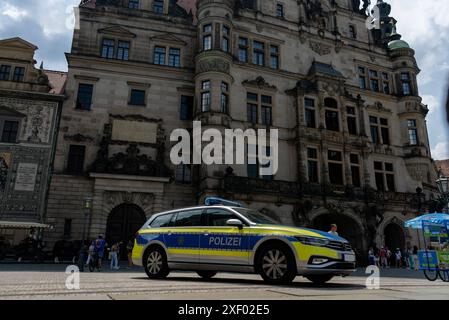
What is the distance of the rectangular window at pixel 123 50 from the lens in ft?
87.0

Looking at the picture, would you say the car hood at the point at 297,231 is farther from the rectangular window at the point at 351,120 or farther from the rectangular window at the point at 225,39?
the rectangular window at the point at 351,120

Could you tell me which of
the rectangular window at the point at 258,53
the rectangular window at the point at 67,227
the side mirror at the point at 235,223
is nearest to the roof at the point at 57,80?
the rectangular window at the point at 67,227

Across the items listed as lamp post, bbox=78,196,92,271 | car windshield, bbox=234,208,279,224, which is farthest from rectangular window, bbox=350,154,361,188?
car windshield, bbox=234,208,279,224

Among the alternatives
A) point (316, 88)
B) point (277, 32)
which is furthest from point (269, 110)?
point (277, 32)

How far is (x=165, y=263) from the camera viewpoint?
9.26m

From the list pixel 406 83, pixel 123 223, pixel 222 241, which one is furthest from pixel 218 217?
pixel 406 83

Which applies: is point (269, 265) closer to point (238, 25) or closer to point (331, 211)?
point (331, 211)

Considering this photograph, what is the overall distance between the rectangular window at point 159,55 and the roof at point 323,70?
12008 millimetres

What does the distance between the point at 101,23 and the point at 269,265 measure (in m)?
24.8

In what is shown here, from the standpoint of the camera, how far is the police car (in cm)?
741

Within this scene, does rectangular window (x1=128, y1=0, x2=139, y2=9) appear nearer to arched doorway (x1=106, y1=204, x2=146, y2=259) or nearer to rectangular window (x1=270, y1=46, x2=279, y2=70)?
rectangular window (x1=270, y1=46, x2=279, y2=70)

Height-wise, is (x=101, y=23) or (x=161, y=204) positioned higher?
(x=101, y=23)

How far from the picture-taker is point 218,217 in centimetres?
876
